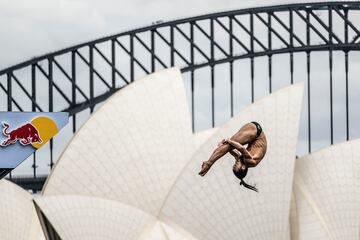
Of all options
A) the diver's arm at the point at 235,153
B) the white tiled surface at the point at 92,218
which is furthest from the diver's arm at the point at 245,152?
the white tiled surface at the point at 92,218

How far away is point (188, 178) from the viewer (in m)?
54.9

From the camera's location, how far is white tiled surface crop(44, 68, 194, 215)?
55.9m

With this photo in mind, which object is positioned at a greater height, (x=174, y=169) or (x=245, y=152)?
(x=245, y=152)

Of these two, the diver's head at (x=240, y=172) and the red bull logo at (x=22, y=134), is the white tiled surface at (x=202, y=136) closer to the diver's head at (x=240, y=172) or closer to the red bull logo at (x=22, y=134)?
the diver's head at (x=240, y=172)

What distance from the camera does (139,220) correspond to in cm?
5272

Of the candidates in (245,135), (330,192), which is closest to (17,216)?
(245,135)

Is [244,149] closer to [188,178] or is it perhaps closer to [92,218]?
[188,178]

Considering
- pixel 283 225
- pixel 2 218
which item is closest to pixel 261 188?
pixel 283 225

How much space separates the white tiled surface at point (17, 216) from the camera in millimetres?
53594

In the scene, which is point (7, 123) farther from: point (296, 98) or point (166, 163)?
point (296, 98)

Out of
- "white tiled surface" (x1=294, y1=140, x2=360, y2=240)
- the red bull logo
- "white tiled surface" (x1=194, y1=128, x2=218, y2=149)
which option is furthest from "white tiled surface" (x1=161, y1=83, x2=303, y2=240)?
"white tiled surface" (x1=194, y1=128, x2=218, y2=149)

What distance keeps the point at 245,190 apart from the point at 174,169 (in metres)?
3.91

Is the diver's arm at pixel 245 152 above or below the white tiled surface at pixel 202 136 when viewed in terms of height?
below

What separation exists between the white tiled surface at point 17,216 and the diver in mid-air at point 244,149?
339 inches
